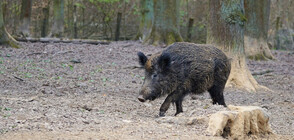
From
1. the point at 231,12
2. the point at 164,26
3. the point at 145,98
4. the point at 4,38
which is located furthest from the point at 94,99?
the point at 164,26

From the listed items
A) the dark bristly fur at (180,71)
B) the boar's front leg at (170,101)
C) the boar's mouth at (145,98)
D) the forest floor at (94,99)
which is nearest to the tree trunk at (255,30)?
the forest floor at (94,99)

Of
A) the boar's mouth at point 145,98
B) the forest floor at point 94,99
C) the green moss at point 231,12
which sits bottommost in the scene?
the forest floor at point 94,99

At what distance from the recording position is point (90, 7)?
29.0 m

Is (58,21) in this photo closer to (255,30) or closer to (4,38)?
(4,38)

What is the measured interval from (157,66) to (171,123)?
4.61 feet

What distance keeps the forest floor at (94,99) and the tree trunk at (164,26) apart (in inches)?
90.2

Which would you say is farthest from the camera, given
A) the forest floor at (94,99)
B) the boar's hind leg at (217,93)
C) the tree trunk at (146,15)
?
the tree trunk at (146,15)

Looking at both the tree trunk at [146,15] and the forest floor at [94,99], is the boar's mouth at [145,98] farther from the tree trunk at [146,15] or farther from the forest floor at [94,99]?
the tree trunk at [146,15]

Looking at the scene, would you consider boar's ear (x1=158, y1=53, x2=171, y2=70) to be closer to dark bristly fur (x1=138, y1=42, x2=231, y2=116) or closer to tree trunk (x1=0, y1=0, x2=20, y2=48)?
dark bristly fur (x1=138, y1=42, x2=231, y2=116)

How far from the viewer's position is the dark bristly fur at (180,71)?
7.39 m

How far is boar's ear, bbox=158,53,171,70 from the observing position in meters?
7.27

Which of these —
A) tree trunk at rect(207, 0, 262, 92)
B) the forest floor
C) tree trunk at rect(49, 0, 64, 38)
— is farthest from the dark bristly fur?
tree trunk at rect(49, 0, 64, 38)

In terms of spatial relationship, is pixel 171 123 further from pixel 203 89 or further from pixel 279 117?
pixel 279 117

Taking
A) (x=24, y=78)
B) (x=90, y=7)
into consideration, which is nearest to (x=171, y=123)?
(x=24, y=78)
